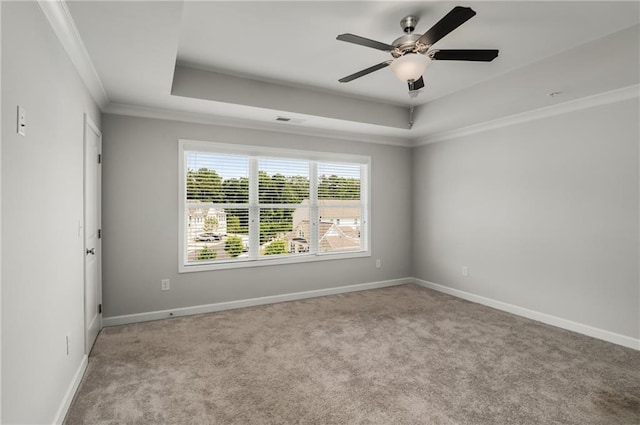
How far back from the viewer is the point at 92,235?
3188 mm

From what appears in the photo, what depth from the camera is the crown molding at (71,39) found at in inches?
70.6

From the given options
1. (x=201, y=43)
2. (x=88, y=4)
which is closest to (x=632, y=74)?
(x=201, y=43)

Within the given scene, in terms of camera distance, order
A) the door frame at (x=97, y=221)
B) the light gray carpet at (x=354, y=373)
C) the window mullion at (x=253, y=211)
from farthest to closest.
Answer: the window mullion at (x=253, y=211)
the door frame at (x=97, y=221)
the light gray carpet at (x=354, y=373)

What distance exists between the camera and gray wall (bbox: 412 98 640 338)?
3.17 m

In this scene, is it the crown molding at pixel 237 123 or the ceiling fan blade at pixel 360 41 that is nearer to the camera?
the ceiling fan blade at pixel 360 41

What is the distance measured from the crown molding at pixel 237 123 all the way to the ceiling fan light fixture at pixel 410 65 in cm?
220

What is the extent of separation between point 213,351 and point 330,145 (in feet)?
10.0

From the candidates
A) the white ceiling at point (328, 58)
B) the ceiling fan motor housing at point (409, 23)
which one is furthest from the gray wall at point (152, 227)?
the ceiling fan motor housing at point (409, 23)

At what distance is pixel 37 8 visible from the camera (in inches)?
66.1

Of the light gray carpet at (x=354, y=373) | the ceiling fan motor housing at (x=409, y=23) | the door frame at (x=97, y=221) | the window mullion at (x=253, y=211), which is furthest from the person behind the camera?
the window mullion at (x=253, y=211)

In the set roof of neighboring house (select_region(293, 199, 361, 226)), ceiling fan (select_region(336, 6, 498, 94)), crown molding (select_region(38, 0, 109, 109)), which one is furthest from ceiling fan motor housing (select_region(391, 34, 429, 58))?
roof of neighboring house (select_region(293, 199, 361, 226))

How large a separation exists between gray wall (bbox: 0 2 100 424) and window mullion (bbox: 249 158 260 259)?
82.5 inches

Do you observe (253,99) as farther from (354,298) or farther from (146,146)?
(354,298)

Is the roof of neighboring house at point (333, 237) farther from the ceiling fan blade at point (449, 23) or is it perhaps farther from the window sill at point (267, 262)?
the ceiling fan blade at point (449, 23)
